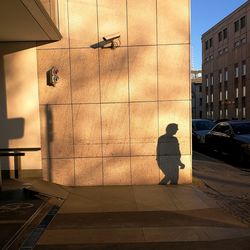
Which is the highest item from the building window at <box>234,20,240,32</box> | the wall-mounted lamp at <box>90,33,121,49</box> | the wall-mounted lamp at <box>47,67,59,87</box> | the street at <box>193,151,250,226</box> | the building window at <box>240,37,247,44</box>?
the building window at <box>234,20,240,32</box>

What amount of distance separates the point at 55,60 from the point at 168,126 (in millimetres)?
3195

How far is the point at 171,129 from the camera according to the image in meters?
9.99

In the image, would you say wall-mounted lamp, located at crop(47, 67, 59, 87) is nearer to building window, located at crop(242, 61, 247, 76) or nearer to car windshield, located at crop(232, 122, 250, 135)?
car windshield, located at crop(232, 122, 250, 135)

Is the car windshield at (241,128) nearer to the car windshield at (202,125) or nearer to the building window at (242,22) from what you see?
the car windshield at (202,125)

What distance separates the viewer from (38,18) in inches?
316

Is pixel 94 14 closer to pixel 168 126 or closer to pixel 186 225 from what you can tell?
pixel 168 126

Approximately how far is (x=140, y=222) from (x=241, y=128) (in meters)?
9.38

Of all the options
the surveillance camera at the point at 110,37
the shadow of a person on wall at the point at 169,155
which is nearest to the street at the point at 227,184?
the shadow of a person on wall at the point at 169,155

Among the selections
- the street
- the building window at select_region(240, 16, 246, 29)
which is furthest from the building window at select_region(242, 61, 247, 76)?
the street

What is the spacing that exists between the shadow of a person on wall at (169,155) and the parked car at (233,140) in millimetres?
4442

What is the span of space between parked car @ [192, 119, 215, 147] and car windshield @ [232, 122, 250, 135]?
442cm

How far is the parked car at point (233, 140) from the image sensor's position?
13836mm

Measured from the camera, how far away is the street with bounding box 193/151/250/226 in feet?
25.8

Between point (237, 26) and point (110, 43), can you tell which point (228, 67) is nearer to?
point (237, 26)
